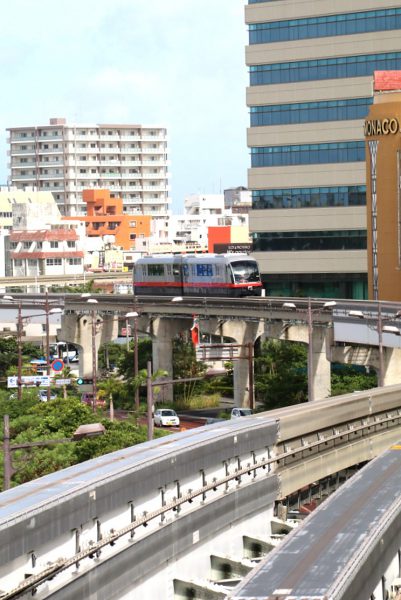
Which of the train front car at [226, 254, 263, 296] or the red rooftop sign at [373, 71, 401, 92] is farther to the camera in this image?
the train front car at [226, 254, 263, 296]

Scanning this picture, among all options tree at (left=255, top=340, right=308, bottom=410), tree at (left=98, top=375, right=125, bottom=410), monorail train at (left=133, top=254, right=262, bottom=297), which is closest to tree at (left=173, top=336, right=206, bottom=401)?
monorail train at (left=133, top=254, right=262, bottom=297)

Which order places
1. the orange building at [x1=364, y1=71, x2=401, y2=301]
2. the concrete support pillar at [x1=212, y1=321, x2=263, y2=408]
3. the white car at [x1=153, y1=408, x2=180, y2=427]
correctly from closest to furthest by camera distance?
the white car at [x1=153, y1=408, x2=180, y2=427], the concrete support pillar at [x1=212, y1=321, x2=263, y2=408], the orange building at [x1=364, y1=71, x2=401, y2=301]

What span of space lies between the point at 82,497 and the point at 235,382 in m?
69.3

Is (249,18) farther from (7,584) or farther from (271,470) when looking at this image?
(7,584)

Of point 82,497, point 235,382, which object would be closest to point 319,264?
point 235,382

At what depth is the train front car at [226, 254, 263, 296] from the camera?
340 feet

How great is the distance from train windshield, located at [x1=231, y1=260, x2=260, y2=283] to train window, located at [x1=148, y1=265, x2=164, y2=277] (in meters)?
11.8

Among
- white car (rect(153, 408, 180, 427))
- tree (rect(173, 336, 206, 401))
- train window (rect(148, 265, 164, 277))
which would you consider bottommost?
white car (rect(153, 408, 180, 427))

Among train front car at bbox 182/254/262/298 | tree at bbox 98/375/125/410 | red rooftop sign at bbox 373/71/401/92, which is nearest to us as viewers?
tree at bbox 98/375/125/410

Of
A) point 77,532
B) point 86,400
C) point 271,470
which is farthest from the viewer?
point 86,400

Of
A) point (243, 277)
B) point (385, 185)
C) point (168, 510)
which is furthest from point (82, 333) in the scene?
point (168, 510)

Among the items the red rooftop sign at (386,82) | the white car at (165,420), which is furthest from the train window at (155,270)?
the white car at (165,420)

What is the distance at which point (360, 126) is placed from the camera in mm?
120250

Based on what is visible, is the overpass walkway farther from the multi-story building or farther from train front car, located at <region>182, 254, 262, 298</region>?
the multi-story building
